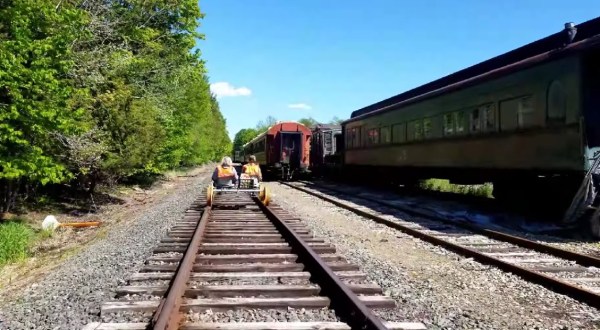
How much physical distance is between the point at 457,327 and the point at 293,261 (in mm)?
2644

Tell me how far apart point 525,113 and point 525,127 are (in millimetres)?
295

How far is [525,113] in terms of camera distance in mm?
11203

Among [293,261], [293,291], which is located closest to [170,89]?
[293,261]

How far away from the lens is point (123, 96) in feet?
58.1

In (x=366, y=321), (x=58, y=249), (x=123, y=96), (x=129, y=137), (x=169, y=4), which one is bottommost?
(x=58, y=249)


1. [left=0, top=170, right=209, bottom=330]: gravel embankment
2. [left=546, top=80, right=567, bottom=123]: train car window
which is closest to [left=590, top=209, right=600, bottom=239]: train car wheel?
[left=546, top=80, right=567, bottom=123]: train car window

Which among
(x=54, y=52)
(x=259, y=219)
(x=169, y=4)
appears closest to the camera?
(x=259, y=219)

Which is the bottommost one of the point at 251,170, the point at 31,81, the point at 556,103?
the point at 251,170

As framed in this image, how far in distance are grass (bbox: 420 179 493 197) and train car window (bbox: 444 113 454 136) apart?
3.42m

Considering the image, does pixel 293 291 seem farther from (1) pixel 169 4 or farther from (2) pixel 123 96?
(1) pixel 169 4

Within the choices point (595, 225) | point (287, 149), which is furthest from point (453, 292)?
point (287, 149)

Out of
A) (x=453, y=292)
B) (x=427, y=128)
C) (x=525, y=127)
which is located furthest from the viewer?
(x=427, y=128)

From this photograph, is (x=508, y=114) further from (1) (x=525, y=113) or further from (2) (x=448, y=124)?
(2) (x=448, y=124)

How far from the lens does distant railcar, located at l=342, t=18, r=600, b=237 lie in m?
9.47
